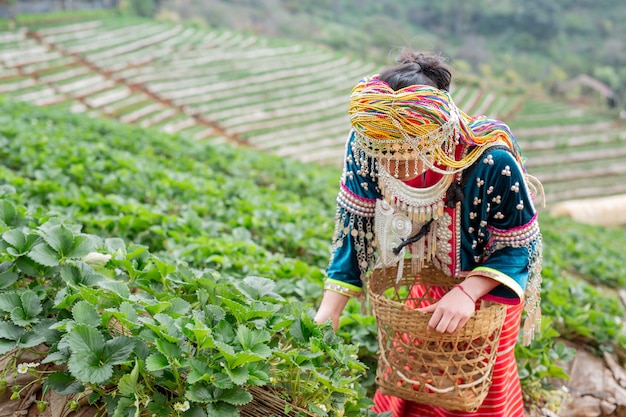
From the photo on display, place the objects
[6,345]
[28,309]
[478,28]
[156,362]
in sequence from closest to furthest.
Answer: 1. [156,362]
2. [6,345]
3. [28,309]
4. [478,28]

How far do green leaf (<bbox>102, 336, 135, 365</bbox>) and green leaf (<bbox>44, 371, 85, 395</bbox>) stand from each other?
0.15 meters

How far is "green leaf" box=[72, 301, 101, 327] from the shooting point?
163 centimetres

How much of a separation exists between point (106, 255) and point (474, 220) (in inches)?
56.6

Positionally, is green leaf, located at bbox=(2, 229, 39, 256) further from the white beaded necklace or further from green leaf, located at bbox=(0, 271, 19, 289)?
the white beaded necklace

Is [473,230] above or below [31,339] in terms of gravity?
above

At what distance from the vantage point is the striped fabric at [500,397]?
2.23 metres

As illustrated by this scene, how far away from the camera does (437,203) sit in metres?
2.01

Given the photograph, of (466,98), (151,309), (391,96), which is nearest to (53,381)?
(151,309)

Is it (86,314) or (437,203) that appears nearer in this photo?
(86,314)

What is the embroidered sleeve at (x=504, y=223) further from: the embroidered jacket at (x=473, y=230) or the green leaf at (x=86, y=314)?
the green leaf at (x=86, y=314)

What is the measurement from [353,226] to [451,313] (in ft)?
1.79

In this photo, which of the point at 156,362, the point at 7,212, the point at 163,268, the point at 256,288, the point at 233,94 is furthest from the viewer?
the point at 233,94

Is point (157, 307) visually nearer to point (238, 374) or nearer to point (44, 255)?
point (238, 374)

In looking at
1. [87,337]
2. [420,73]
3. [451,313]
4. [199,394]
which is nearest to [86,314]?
[87,337]
